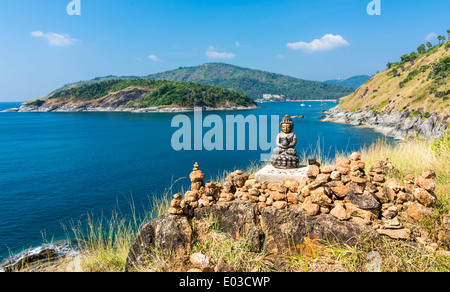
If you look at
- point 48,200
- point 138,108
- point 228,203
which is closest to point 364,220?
point 228,203

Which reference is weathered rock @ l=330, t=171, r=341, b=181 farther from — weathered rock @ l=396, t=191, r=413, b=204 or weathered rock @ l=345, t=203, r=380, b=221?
weathered rock @ l=396, t=191, r=413, b=204

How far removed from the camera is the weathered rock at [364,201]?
17.2ft

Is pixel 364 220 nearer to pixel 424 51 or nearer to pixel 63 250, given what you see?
pixel 63 250

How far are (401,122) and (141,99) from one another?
134 metres

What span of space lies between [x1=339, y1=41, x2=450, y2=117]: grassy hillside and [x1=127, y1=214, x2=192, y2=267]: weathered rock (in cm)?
5438

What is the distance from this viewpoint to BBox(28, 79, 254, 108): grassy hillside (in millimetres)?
148575

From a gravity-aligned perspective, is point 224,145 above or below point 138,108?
below

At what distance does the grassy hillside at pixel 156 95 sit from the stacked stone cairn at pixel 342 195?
461ft

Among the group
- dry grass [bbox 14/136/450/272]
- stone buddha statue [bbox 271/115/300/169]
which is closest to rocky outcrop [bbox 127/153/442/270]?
dry grass [bbox 14/136/450/272]

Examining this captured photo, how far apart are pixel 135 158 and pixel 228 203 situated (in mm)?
37711

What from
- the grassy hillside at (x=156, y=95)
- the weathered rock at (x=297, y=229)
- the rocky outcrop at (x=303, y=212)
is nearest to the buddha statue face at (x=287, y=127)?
the rocky outcrop at (x=303, y=212)

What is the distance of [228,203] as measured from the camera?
6410 mm

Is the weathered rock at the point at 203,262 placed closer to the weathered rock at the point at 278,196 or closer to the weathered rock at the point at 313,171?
the weathered rock at the point at 278,196
